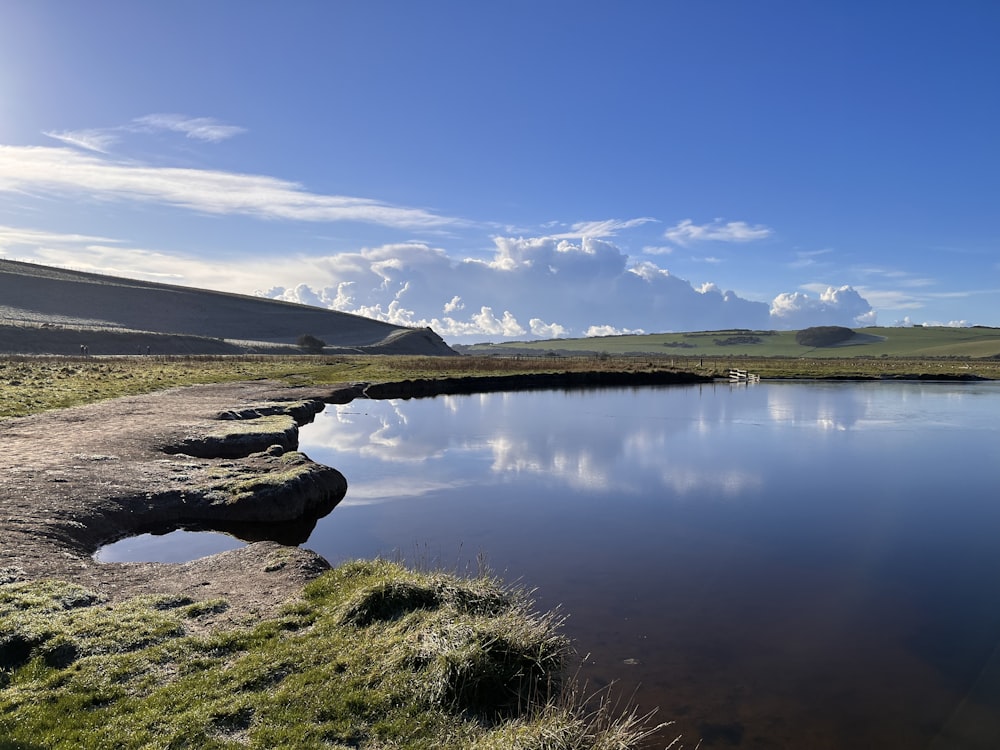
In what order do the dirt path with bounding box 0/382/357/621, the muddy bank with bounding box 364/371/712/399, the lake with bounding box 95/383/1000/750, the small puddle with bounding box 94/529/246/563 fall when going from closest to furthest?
the lake with bounding box 95/383/1000/750, the dirt path with bounding box 0/382/357/621, the small puddle with bounding box 94/529/246/563, the muddy bank with bounding box 364/371/712/399

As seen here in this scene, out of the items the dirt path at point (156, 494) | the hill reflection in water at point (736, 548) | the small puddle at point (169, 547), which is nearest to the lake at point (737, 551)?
the hill reflection in water at point (736, 548)

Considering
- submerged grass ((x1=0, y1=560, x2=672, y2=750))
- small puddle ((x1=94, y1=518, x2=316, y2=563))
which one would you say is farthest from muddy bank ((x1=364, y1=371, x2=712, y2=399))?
submerged grass ((x1=0, y1=560, x2=672, y2=750))

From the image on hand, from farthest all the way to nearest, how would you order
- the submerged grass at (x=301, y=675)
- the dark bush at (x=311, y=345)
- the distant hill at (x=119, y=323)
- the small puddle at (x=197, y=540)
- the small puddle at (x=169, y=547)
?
the dark bush at (x=311, y=345), the distant hill at (x=119, y=323), the small puddle at (x=197, y=540), the small puddle at (x=169, y=547), the submerged grass at (x=301, y=675)

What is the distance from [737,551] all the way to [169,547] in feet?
52.7

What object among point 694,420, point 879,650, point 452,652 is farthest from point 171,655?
point 694,420

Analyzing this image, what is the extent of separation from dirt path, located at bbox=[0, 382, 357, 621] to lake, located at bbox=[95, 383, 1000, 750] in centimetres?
156

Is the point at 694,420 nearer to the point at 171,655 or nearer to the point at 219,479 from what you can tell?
the point at 219,479

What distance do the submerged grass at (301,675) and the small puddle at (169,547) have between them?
448 cm

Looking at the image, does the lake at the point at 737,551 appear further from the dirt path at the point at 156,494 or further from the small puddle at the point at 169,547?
the dirt path at the point at 156,494

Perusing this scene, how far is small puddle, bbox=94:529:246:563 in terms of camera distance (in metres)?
16.0

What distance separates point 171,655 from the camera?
938 cm

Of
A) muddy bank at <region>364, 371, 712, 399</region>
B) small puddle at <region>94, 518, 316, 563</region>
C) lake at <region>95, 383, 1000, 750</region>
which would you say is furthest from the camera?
muddy bank at <region>364, 371, 712, 399</region>

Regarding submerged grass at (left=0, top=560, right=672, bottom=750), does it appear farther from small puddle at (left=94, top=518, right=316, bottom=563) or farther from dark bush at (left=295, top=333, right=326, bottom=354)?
dark bush at (left=295, top=333, right=326, bottom=354)

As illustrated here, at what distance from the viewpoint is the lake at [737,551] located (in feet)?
34.9
